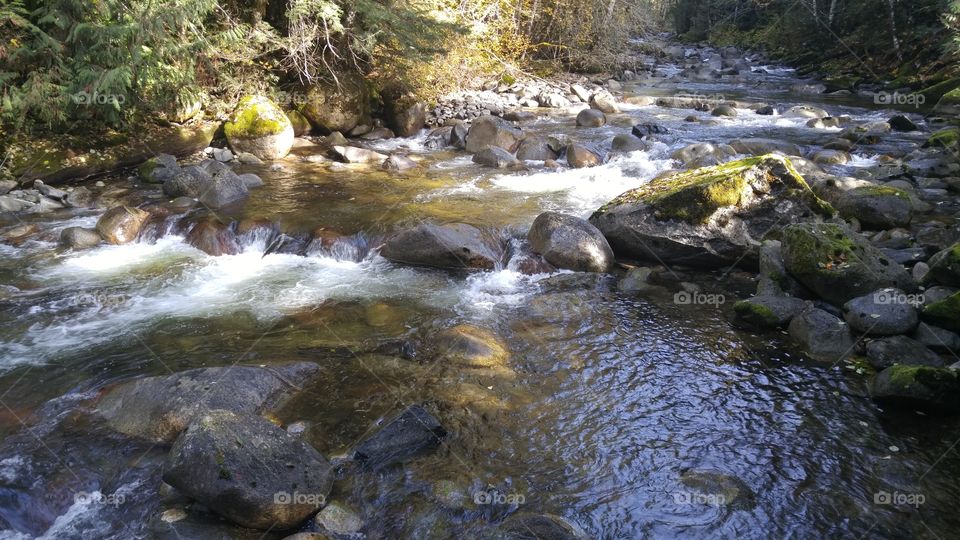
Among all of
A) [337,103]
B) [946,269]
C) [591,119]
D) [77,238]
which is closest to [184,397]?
[77,238]

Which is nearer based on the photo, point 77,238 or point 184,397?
point 184,397

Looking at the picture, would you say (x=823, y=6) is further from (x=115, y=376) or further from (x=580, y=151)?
(x=115, y=376)

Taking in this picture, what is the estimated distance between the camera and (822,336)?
21.4 ft

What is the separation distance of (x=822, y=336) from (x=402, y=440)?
445cm

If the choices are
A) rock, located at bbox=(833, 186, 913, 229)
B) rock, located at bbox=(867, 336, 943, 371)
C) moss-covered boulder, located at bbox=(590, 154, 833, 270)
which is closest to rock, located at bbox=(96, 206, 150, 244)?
moss-covered boulder, located at bbox=(590, 154, 833, 270)

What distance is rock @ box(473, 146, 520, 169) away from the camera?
14031 millimetres

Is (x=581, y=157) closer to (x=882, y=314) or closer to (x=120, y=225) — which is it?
(x=882, y=314)

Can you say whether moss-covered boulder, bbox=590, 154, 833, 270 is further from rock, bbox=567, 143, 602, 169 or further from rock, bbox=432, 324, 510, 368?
rock, bbox=567, 143, 602, 169

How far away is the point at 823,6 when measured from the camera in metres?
28.7

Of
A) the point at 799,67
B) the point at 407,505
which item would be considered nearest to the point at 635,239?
the point at 407,505

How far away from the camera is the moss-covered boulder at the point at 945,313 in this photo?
6122mm

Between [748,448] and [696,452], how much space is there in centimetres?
43

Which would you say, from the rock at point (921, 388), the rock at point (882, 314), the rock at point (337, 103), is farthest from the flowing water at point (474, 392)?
the rock at point (337, 103)

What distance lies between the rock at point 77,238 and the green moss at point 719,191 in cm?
836
